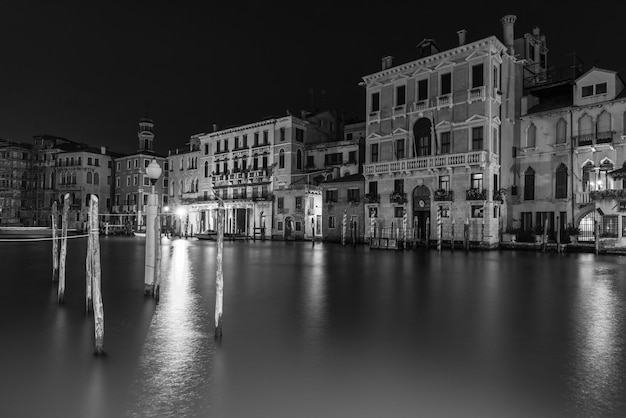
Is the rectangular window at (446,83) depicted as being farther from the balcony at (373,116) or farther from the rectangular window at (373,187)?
the rectangular window at (373,187)

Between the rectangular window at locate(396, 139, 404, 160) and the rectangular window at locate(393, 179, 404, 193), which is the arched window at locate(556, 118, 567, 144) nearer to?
the rectangular window at locate(396, 139, 404, 160)

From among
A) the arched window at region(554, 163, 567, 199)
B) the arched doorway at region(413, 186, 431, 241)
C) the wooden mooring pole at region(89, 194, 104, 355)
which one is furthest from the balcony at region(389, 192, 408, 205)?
the wooden mooring pole at region(89, 194, 104, 355)

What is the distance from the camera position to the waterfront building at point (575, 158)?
29562mm

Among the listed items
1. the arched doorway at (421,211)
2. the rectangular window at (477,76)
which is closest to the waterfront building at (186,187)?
the arched doorway at (421,211)

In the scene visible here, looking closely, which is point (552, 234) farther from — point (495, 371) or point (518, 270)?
point (495, 371)

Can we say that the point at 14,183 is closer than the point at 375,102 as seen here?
No

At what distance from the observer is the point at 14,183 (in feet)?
255

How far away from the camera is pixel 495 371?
20.1ft

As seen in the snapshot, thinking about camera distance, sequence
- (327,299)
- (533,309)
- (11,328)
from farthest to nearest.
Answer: (327,299), (533,309), (11,328)

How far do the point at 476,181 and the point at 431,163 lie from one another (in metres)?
4.04

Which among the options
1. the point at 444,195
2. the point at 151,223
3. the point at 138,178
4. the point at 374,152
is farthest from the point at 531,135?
the point at 138,178

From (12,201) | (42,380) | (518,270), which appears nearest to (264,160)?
(518,270)

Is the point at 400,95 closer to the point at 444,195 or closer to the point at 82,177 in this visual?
the point at 444,195

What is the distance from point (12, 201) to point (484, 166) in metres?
83.0
